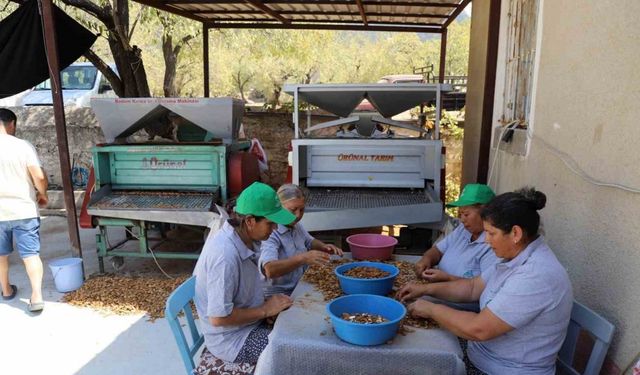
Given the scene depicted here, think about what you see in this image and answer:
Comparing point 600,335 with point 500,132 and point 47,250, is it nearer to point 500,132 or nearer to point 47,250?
point 500,132

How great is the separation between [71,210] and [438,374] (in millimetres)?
4216

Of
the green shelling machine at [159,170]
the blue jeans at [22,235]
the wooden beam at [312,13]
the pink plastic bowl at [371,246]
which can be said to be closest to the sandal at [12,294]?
the blue jeans at [22,235]

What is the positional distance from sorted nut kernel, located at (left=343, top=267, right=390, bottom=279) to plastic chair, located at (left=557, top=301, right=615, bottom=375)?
881 millimetres

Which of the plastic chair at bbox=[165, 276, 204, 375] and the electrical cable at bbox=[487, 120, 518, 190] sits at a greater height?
the electrical cable at bbox=[487, 120, 518, 190]

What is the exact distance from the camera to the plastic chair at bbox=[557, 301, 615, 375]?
188 cm

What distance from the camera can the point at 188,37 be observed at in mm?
11383

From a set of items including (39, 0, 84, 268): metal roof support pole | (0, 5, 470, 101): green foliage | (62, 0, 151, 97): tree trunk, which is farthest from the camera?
(0, 5, 470, 101): green foliage

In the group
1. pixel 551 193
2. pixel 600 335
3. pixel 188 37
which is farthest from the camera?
pixel 188 37

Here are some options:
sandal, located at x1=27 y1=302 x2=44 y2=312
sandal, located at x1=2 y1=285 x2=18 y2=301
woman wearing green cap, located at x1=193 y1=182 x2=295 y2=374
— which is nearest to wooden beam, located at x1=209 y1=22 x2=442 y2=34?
sandal, located at x1=2 y1=285 x2=18 y2=301

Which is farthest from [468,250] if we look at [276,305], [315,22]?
[315,22]

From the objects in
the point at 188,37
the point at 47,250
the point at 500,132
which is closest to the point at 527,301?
the point at 500,132

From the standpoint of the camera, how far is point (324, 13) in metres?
7.38

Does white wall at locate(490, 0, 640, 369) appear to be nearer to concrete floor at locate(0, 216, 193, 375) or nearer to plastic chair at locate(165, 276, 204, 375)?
plastic chair at locate(165, 276, 204, 375)

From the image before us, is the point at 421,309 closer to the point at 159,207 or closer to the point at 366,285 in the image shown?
the point at 366,285
